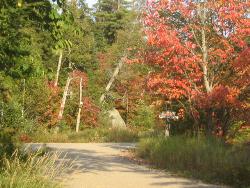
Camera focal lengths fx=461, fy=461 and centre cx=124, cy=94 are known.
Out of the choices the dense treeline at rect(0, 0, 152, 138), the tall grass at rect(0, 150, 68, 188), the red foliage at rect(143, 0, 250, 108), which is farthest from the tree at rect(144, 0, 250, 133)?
the tall grass at rect(0, 150, 68, 188)

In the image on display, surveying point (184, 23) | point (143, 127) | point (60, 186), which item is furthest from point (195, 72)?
point (143, 127)

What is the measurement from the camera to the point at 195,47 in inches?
613

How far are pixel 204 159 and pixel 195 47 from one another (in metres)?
4.76

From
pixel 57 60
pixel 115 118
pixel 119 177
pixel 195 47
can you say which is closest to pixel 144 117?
pixel 115 118

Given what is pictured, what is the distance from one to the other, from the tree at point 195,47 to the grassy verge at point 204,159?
4.89ft

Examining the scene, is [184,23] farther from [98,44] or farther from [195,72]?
[98,44]

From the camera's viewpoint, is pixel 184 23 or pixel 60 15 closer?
pixel 60 15

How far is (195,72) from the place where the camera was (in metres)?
15.0

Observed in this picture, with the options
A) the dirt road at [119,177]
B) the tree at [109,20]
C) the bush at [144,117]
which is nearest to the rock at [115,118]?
the bush at [144,117]

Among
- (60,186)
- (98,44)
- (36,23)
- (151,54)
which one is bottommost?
(60,186)

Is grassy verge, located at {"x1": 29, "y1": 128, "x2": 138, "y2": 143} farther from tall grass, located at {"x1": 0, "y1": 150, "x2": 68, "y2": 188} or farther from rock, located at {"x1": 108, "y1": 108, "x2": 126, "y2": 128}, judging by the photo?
tall grass, located at {"x1": 0, "y1": 150, "x2": 68, "y2": 188}

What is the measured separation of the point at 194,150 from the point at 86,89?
1110 inches

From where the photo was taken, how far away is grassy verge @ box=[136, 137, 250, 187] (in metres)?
10.5

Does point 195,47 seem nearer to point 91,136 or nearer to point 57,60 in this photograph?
point 91,136
